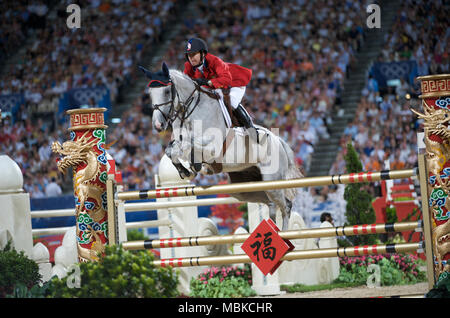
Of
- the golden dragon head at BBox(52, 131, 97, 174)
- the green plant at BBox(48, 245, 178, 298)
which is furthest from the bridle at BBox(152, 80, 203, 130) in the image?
the green plant at BBox(48, 245, 178, 298)

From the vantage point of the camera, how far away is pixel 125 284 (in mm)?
4328

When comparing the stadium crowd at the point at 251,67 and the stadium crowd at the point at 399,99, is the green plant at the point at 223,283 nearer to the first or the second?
the stadium crowd at the point at 399,99

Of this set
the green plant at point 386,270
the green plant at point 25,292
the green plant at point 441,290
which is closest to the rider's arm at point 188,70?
the green plant at point 25,292

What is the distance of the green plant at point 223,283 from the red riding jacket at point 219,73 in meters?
2.14

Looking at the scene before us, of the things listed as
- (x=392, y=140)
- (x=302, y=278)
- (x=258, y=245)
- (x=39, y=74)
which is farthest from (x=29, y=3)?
(x=258, y=245)

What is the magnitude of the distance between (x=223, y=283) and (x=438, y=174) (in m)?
2.91

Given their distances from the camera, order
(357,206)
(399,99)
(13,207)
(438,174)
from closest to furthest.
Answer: (438,174) → (13,207) → (357,206) → (399,99)

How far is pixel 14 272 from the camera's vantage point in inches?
219

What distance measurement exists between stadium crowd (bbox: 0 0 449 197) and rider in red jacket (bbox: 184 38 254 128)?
7126mm

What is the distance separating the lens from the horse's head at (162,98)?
5.25 meters

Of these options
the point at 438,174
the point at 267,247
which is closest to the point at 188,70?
the point at 267,247

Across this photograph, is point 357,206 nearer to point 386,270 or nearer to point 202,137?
point 386,270

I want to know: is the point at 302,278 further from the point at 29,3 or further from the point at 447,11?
the point at 29,3

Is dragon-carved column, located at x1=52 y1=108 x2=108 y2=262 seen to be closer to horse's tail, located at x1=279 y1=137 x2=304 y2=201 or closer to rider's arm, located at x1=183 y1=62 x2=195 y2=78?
rider's arm, located at x1=183 y1=62 x2=195 y2=78
